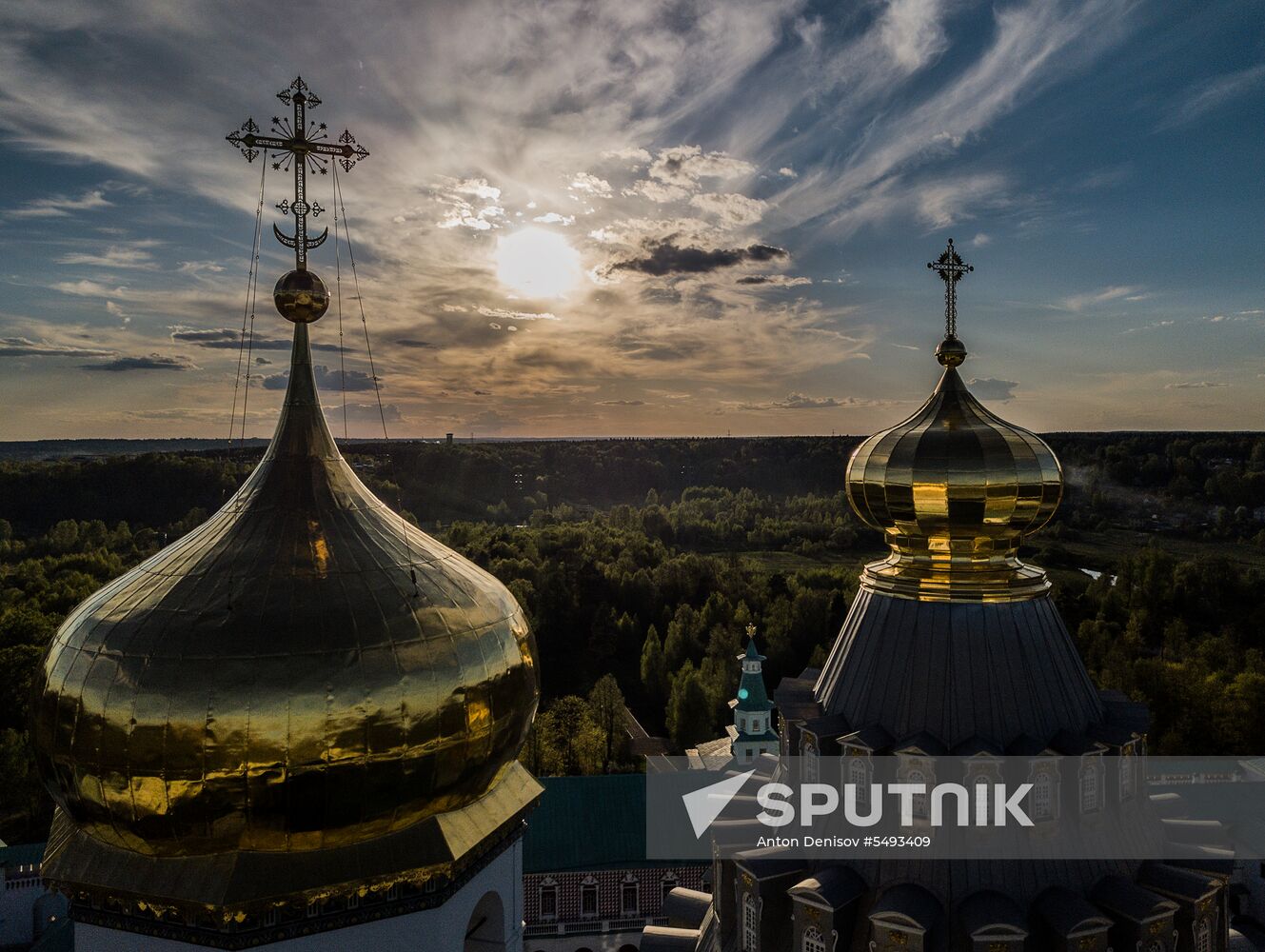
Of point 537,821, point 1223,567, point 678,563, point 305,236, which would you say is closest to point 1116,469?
point 1223,567

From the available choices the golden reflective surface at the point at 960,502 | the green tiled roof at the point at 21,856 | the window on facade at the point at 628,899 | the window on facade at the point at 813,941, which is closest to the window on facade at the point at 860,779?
the window on facade at the point at 813,941

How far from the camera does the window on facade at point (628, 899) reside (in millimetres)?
17078

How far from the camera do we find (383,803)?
17.9ft

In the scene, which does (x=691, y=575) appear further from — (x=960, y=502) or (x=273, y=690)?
(x=273, y=690)

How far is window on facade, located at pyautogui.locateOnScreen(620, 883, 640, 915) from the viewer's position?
17.1 m

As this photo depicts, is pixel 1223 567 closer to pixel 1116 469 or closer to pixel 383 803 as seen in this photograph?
pixel 1116 469

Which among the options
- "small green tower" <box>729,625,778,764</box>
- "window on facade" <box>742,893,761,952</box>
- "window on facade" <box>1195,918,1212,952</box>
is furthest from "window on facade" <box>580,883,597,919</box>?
"window on facade" <box>1195,918,1212,952</box>

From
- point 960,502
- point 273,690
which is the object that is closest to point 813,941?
point 960,502

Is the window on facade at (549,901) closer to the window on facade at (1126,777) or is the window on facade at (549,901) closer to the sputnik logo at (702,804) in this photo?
the sputnik logo at (702,804)

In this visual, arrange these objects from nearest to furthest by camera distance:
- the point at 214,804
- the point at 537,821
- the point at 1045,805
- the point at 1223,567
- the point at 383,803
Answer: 1. the point at 214,804
2. the point at 383,803
3. the point at 1045,805
4. the point at 537,821
5. the point at 1223,567

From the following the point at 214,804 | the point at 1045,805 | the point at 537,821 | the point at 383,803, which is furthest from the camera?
the point at 537,821

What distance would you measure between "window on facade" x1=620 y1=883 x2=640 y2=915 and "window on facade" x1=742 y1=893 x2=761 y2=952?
35.2 feet

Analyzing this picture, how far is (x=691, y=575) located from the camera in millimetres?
46719

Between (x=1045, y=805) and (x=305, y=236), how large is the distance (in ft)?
27.3
